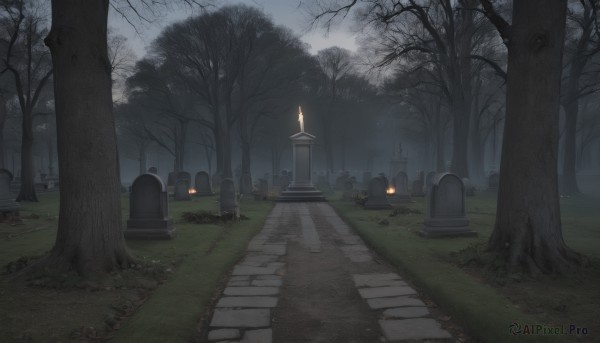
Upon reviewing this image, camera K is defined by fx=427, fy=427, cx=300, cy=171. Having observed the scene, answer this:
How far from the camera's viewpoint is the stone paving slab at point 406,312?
192 inches

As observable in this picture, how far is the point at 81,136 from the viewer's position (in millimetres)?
6152

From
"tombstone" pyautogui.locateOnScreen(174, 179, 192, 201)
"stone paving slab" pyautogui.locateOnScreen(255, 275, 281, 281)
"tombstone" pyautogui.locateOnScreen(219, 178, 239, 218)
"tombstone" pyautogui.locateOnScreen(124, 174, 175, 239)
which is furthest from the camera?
"tombstone" pyautogui.locateOnScreen(174, 179, 192, 201)

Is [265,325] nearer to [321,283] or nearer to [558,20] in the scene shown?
[321,283]

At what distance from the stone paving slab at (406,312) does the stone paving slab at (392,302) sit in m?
0.15

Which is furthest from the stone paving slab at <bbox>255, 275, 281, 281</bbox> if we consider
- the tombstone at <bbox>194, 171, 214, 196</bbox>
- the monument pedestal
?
the tombstone at <bbox>194, 171, 214, 196</bbox>

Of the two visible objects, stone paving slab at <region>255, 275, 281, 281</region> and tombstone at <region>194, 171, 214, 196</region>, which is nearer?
stone paving slab at <region>255, 275, 281, 281</region>

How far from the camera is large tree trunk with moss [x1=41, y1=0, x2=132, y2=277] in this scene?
6059 mm

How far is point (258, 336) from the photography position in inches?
169

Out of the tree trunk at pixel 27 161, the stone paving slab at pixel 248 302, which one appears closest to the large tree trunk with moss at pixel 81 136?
the stone paving slab at pixel 248 302

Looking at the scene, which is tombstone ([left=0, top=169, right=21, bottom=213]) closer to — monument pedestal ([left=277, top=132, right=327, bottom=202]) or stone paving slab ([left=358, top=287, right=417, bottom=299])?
monument pedestal ([left=277, top=132, right=327, bottom=202])

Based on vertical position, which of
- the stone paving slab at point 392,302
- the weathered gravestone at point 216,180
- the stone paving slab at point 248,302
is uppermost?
the weathered gravestone at point 216,180

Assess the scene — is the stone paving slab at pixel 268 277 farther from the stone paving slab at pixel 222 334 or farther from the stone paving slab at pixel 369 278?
the stone paving slab at pixel 222 334

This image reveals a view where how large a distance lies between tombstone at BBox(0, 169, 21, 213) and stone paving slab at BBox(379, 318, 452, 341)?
550 inches

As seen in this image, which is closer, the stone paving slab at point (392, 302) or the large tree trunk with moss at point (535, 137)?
the stone paving slab at point (392, 302)
